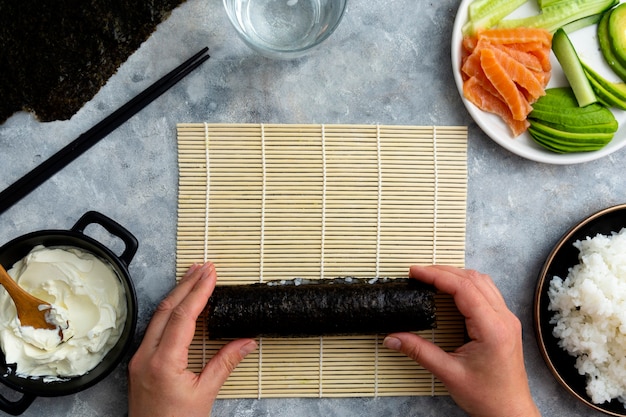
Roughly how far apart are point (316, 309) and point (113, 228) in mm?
569

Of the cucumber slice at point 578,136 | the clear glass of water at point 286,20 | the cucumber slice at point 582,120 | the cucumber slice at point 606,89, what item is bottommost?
the cucumber slice at point 578,136

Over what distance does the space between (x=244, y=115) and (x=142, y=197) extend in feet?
1.27

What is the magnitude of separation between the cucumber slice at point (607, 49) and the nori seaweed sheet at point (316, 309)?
882 millimetres

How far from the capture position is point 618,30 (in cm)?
170

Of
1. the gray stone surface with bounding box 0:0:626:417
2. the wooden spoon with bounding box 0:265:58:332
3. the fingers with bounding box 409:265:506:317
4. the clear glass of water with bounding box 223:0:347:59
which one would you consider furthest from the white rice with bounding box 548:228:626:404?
the wooden spoon with bounding box 0:265:58:332

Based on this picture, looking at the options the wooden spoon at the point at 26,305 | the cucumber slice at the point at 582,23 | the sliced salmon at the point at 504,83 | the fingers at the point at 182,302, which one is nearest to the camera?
the wooden spoon at the point at 26,305

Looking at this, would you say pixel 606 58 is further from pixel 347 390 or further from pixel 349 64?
Answer: pixel 347 390

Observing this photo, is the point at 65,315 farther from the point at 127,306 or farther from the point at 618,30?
the point at 618,30

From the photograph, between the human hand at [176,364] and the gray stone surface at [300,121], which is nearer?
the human hand at [176,364]

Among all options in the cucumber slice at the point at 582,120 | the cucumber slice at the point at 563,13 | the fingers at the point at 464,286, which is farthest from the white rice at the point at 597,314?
the cucumber slice at the point at 563,13

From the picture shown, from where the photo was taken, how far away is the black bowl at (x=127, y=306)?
4.88ft

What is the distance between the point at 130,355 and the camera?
5.49ft

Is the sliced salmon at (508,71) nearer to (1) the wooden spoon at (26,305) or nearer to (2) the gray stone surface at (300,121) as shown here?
(2) the gray stone surface at (300,121)

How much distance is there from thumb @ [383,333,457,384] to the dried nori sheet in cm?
114
